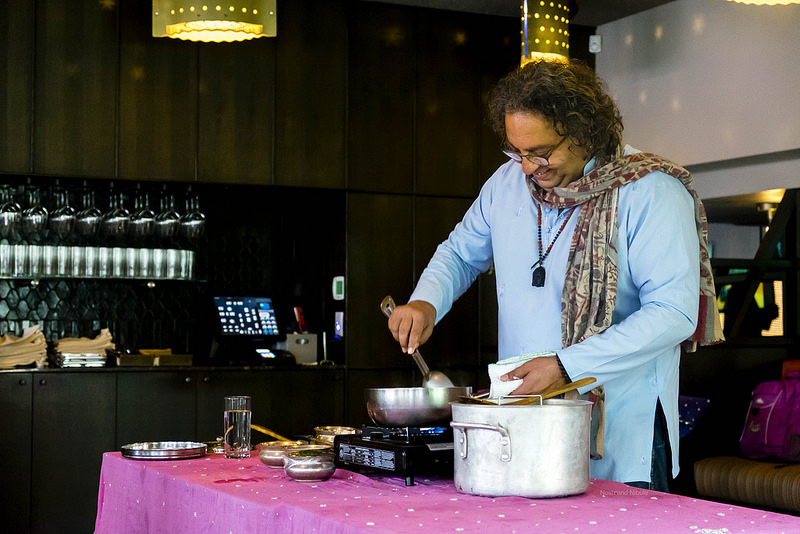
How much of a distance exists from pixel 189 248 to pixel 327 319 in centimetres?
92

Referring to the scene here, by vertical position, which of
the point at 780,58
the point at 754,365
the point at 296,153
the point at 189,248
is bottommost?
the point at 754,365

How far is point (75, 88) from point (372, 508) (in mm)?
3996

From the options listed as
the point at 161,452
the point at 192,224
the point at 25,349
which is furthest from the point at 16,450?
the point at 161,452

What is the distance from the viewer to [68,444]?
15.6ft

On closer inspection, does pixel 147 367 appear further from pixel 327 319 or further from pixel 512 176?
pixel 512 176

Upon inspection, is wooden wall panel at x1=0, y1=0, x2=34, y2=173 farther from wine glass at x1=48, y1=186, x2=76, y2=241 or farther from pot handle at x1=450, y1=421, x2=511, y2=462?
pot handle at x1=450, y1=421, x2=511, y2=462

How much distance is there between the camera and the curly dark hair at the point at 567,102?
6.88 ft

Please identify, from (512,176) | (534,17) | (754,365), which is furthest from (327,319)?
(512,176)

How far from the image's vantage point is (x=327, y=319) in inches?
224

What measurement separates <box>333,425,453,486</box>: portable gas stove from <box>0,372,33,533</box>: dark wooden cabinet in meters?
3.23

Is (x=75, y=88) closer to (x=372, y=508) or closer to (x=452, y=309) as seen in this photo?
(x=452, y=309)

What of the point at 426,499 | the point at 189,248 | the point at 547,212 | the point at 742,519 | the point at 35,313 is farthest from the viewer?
the point at 189,248

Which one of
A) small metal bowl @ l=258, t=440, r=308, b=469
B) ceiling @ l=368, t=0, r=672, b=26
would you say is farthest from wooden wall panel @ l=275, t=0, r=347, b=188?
small metal bowl @ l=258, t=440, r=308, b=469

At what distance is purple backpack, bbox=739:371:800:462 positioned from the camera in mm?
4785
